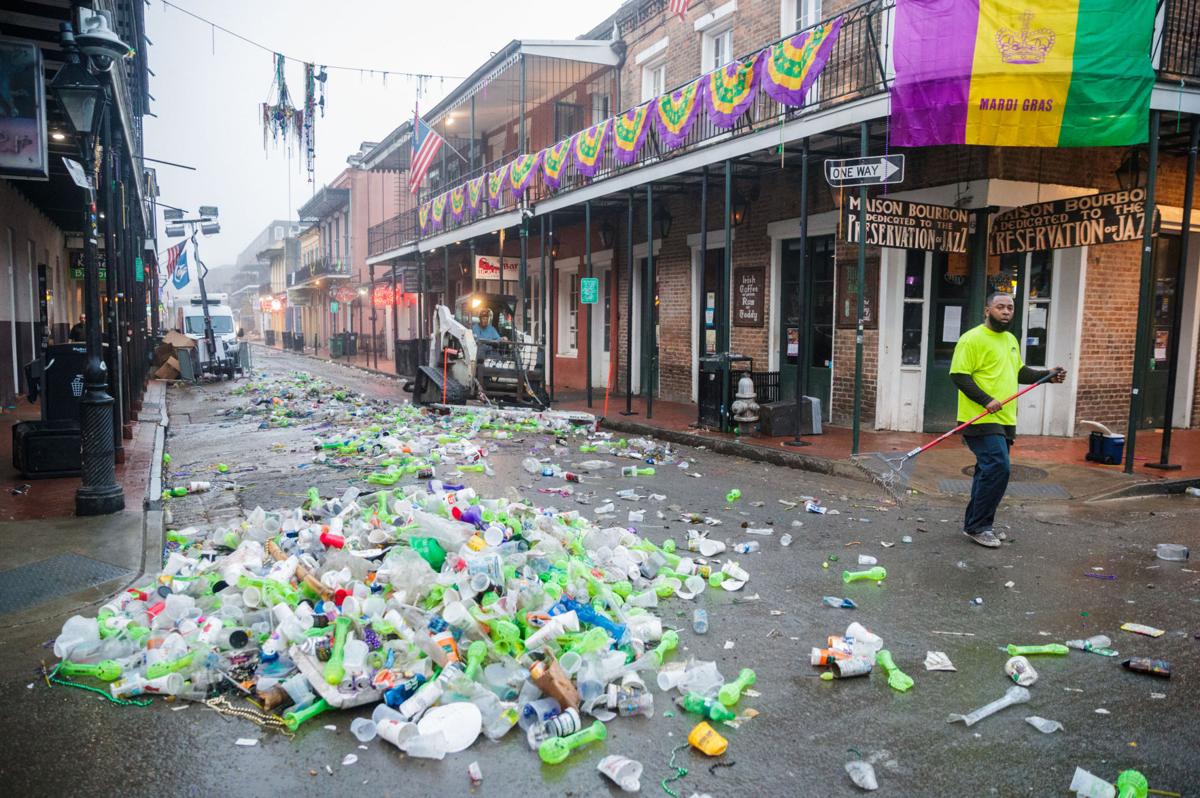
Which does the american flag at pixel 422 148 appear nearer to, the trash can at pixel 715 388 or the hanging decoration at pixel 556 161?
the hanging decoration at pixel 556 161

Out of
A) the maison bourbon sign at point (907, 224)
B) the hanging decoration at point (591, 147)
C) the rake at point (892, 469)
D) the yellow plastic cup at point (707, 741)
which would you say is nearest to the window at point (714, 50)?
the hanging decoration at point (591, 147)

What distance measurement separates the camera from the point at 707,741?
3254 millimetres

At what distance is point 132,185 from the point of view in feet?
50.8

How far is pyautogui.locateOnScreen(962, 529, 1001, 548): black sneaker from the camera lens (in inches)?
246

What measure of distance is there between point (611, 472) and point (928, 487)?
3.48 metres

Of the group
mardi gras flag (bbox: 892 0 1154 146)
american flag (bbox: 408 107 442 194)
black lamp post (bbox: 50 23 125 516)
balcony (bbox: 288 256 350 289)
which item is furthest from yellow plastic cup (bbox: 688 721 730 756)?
balcony (bbox: 288 256 350 289)

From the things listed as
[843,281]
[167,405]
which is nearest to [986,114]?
[843,281]

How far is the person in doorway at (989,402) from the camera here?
6.31 metres

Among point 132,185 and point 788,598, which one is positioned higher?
point 132,185

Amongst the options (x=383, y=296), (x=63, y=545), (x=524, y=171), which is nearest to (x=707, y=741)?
(x=63, y=545)

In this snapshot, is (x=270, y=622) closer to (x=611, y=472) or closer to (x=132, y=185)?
(x=611, y=472)

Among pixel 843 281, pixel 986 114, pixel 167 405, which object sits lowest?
pixel 167 405

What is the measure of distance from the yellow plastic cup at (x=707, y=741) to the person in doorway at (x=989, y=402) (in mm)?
3923

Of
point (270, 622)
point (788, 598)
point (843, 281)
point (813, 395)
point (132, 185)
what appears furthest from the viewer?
point (132, 185)
